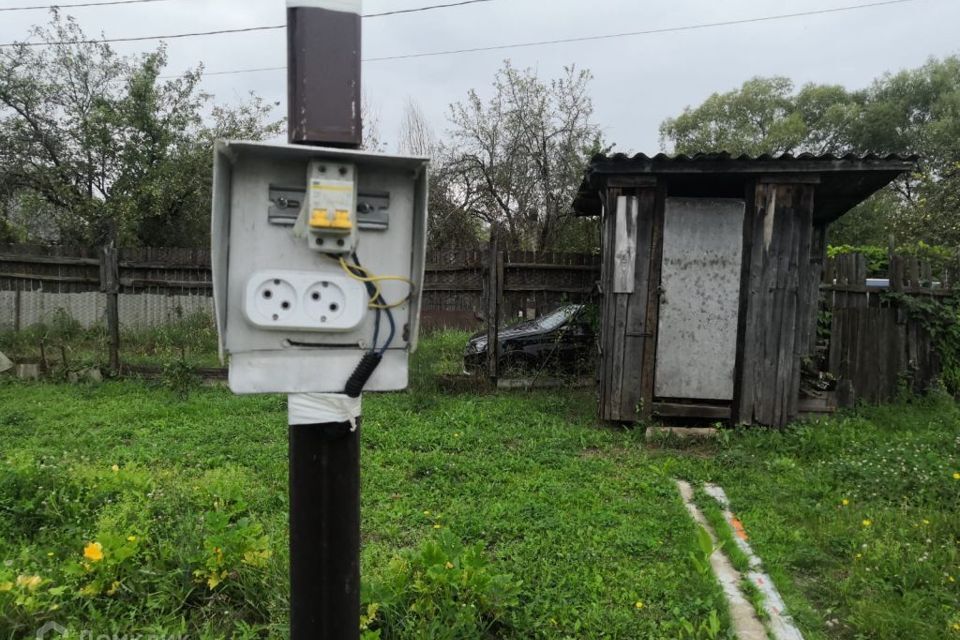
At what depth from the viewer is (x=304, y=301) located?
1.45 m

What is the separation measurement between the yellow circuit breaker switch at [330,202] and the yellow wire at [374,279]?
69 millimetres

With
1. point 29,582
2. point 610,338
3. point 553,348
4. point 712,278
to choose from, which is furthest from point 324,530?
point 553,348

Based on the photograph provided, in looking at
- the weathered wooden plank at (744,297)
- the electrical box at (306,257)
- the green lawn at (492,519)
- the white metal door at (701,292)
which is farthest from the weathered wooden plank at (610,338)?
the electrical box at (306,257)

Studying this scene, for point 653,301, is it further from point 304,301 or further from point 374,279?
point 304,301

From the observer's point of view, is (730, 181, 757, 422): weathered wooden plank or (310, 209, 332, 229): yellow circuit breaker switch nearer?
(310, 209, 332, 229): yellow circuit breaker switch

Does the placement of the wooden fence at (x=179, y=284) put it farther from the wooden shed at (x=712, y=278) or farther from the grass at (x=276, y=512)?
the grass at (x=276, y=512)

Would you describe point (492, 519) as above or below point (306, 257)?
below

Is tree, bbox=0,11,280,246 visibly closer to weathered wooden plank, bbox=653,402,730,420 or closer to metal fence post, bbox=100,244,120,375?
metal fence post, bbox=100,244,120,375

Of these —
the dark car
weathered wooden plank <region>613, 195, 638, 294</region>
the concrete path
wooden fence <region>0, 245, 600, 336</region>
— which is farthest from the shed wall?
the concrete path

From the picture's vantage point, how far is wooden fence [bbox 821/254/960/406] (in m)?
6.55

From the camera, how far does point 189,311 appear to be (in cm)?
906

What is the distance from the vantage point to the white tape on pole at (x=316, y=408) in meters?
1.47


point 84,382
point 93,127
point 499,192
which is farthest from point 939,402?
point 93,127

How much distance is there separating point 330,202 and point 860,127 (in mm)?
32117
